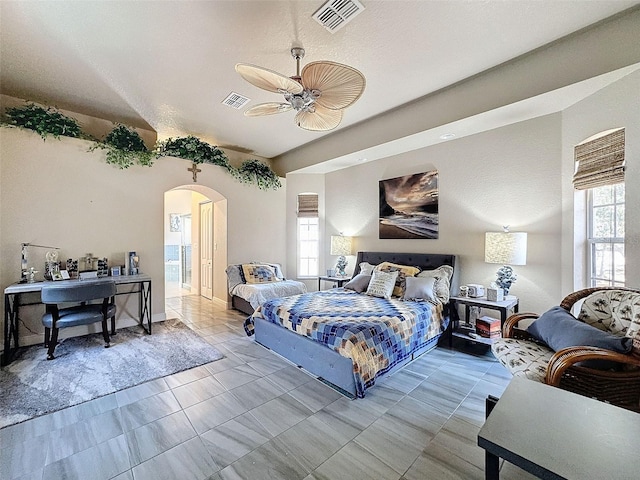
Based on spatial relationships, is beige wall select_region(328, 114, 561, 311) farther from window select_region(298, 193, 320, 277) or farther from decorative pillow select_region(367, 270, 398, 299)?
window select_region(298, 193, 320, 277)

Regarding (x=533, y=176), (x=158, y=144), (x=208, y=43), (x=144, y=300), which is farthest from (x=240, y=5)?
(x=144, y=300)

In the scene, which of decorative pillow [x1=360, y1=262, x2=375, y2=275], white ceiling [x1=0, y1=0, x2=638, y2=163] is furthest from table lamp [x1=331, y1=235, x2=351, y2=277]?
white ceiling [x1=0, y1=0, x2=638, y2=163]

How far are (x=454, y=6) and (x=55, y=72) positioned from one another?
4.08 meters

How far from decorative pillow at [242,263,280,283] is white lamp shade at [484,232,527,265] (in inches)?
140

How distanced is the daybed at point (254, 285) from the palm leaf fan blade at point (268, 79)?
3.19m

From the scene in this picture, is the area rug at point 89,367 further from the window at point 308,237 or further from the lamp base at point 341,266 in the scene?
the window at point 308,237

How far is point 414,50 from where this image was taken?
261 cm

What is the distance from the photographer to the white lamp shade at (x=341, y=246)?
17.3 feet

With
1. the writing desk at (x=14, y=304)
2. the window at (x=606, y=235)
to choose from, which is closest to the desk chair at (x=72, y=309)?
the writing desk at (x=14, y=304)

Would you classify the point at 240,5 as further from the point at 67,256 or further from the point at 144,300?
the point at 144,300

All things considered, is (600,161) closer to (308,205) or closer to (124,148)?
(308,205)

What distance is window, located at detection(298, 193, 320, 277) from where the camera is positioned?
605 centimetres

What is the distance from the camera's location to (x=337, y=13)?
2.17m

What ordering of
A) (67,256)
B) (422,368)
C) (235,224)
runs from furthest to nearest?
(235,224), (67,256), (422,368)
